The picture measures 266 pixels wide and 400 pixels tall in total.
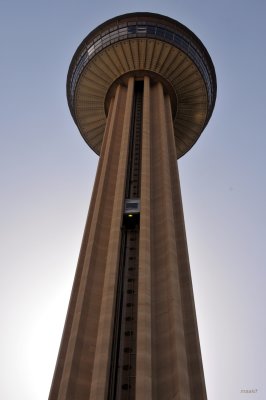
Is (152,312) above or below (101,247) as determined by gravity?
below

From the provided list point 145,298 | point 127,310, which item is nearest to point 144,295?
point 145,298

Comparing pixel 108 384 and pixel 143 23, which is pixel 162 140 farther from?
pixel 108 384

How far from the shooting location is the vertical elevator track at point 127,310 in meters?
15.8

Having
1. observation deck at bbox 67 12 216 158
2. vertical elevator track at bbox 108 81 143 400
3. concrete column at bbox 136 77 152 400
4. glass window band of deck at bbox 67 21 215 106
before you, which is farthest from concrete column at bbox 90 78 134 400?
glass window band of deck at bbox 67 21 215 106

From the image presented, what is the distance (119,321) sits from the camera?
17984mm

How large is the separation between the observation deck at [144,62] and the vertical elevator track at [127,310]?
11.7 meters

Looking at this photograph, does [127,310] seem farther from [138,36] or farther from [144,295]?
[138,36]

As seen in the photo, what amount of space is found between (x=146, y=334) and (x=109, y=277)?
341 cm

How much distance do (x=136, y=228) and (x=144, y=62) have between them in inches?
691

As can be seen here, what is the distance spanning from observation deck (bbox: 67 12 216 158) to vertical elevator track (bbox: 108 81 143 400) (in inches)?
461

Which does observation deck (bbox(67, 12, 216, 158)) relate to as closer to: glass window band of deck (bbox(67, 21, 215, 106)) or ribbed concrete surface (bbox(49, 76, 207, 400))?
glass window band of deck (bbox(67, 21, 215, 106))

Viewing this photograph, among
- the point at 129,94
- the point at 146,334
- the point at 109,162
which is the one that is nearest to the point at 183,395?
the point at 146,334

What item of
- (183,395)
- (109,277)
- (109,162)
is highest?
(109,162)

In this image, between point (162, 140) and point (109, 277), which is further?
point (162, 140)
